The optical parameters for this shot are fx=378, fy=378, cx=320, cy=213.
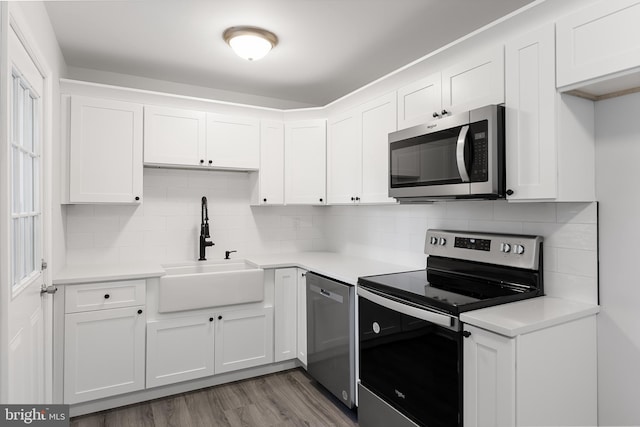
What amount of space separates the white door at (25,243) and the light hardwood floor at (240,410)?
481 millimetres

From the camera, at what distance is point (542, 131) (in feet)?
5.38

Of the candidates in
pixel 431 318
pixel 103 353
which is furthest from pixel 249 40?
pixel 103 353

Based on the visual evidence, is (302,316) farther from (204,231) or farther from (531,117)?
(531,117)

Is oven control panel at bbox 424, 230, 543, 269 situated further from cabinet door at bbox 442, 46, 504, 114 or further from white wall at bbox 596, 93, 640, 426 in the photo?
cabinet door at bbox 442, 46, 504, 114

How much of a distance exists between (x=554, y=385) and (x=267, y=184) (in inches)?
95.4

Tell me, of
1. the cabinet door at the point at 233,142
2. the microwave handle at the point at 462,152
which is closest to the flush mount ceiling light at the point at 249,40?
the cabinet door at the point at 233,142

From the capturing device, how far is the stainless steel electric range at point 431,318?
1.65 meters

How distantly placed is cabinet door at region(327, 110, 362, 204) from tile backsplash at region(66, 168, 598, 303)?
1.00 ft

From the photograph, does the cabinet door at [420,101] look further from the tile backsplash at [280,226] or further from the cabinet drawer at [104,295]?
the cabinet drawer at [104,295]

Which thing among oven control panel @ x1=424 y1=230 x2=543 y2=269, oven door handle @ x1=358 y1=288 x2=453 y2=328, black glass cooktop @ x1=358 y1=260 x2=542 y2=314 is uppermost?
oven control panel @ x1=424 y1=230 x2=543 y2=269

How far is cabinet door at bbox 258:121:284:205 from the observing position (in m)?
3.25

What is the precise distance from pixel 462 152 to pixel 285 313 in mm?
1850

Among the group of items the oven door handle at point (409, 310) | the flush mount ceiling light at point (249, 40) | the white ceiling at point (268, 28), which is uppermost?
the white ceiling at point (268, 28)
